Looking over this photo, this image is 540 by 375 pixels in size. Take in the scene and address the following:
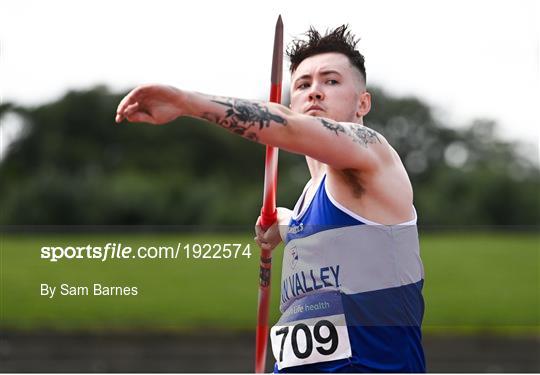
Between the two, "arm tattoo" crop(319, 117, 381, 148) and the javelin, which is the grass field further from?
"arm tattoo" crop(319, 117, 381, 148)

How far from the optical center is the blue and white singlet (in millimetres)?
3176

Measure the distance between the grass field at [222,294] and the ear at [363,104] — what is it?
8404 mm

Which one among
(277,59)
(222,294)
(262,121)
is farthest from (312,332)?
(222,294)

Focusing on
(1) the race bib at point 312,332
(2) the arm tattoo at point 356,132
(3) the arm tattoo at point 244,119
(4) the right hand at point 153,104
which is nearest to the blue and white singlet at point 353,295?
(1) the race bib at point 312,332

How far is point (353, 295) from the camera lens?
3223mm

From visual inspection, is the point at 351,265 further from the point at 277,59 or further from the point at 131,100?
the point at 131,100

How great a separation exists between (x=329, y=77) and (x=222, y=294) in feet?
47.4

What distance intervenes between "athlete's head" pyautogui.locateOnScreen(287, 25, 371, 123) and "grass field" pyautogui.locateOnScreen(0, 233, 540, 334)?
8268 millimetres

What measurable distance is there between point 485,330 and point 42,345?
746 centimetres

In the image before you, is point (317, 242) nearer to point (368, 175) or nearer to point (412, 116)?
point (368, 175)

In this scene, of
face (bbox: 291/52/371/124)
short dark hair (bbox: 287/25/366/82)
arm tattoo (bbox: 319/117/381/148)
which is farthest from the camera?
short dark hair (bbox: 287/25/366/82)

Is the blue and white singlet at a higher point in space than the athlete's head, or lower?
lower

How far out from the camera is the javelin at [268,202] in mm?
3682

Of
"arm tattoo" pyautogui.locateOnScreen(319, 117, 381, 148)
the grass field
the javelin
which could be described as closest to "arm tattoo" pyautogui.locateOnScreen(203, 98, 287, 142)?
"arm tattoo" pyautogui.locateOnScreen(319, 117, 381, 148)
